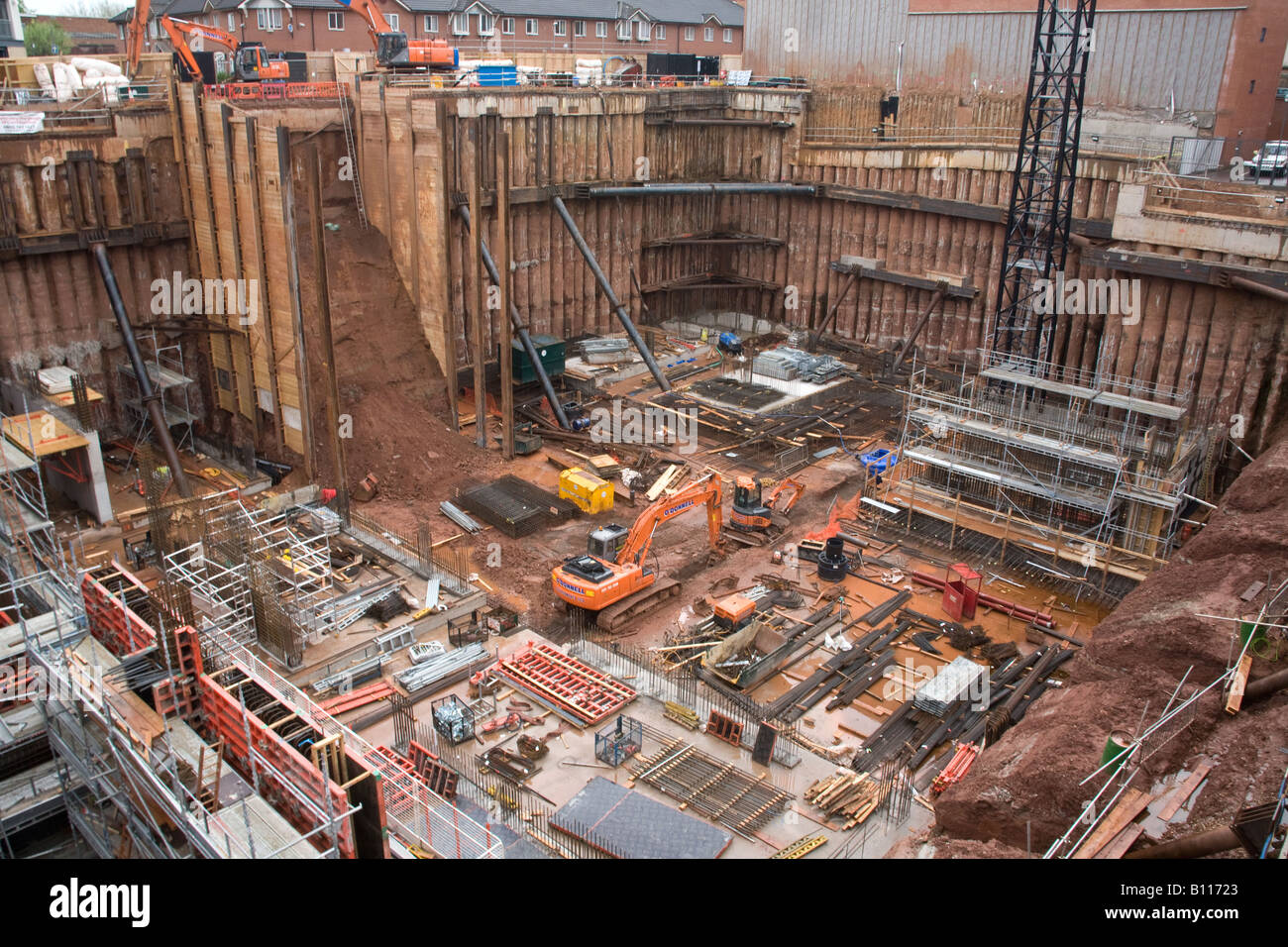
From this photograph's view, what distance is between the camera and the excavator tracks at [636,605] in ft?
70.5

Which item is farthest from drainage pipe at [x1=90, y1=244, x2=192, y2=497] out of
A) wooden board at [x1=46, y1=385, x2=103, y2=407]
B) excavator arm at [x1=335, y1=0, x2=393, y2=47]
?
excavator arm at [x1=335, y1=0, x2=393, y2=47]

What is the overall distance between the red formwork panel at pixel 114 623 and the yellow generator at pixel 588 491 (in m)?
11.9

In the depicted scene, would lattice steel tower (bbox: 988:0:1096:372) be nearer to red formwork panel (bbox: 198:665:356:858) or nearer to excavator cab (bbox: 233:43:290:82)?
red formwork panel (bbox: 198:665:356:858)

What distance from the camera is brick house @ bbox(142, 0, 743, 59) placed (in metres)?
52.6

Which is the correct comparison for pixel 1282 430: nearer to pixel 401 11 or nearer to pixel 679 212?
pixel 679 212

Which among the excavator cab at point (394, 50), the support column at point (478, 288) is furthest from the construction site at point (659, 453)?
the support column at point (478, 288)

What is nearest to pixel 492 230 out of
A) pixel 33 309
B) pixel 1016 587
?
pixel 33 309

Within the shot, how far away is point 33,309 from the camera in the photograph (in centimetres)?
2675

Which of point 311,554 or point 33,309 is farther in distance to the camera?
point 33,309

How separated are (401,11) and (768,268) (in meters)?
29.1

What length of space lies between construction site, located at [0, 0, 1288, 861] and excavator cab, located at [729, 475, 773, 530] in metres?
0.29

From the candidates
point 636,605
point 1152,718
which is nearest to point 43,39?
point 636,605

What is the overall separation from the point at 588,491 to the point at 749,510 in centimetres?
424

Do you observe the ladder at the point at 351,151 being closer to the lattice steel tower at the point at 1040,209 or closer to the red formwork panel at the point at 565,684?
the red formwork panel at the point at 565,684
